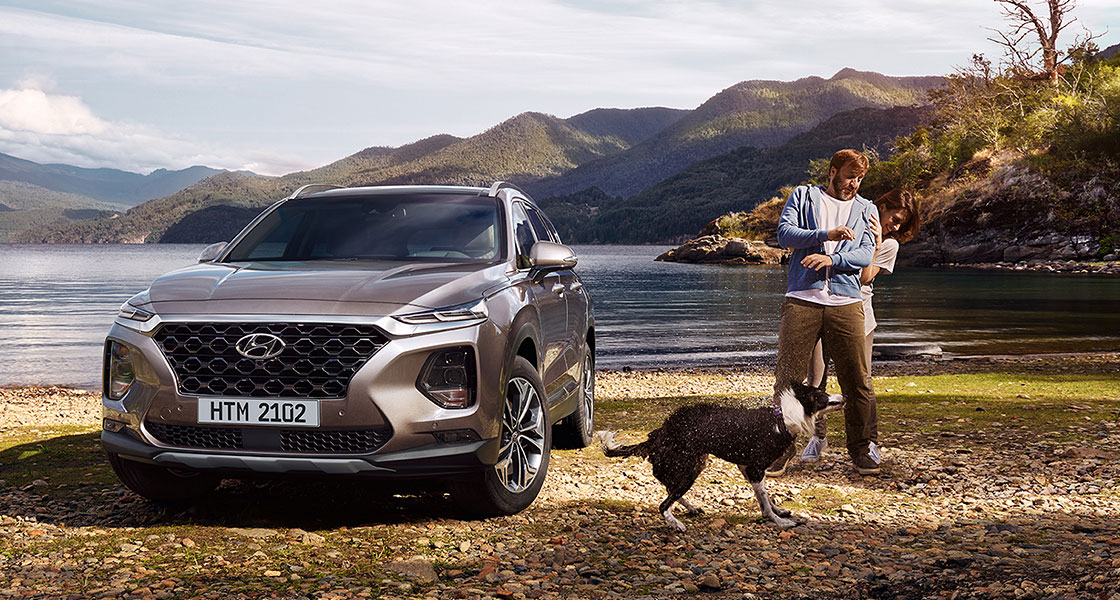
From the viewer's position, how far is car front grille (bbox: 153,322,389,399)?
190 inches

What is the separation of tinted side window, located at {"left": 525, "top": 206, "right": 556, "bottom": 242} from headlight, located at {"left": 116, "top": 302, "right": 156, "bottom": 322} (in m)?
3.25

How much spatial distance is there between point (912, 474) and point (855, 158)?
8.08 ft

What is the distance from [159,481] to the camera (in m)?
5.69

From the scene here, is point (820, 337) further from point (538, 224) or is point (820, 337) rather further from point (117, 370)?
point (117, 370)

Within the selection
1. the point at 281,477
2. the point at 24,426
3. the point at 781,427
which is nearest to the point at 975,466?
the point at 781,427

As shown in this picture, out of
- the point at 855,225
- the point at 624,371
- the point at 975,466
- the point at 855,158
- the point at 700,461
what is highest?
the point at 855,158

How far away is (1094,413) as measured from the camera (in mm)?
10398

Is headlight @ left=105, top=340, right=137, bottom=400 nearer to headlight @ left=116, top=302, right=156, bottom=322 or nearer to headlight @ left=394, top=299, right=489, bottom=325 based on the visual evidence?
headlight @ left=116, top=302, right=156, bottom=322

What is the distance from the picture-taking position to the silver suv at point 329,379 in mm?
4828

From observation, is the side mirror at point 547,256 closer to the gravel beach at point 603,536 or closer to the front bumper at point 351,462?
the front bumper at point 351,462

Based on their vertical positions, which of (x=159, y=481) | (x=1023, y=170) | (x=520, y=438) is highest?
(x=1023, y=170)

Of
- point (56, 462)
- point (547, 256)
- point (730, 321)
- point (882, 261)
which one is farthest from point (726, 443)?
point (730, 321)

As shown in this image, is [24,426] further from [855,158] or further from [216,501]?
[855,158]

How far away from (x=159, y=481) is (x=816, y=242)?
455cm
